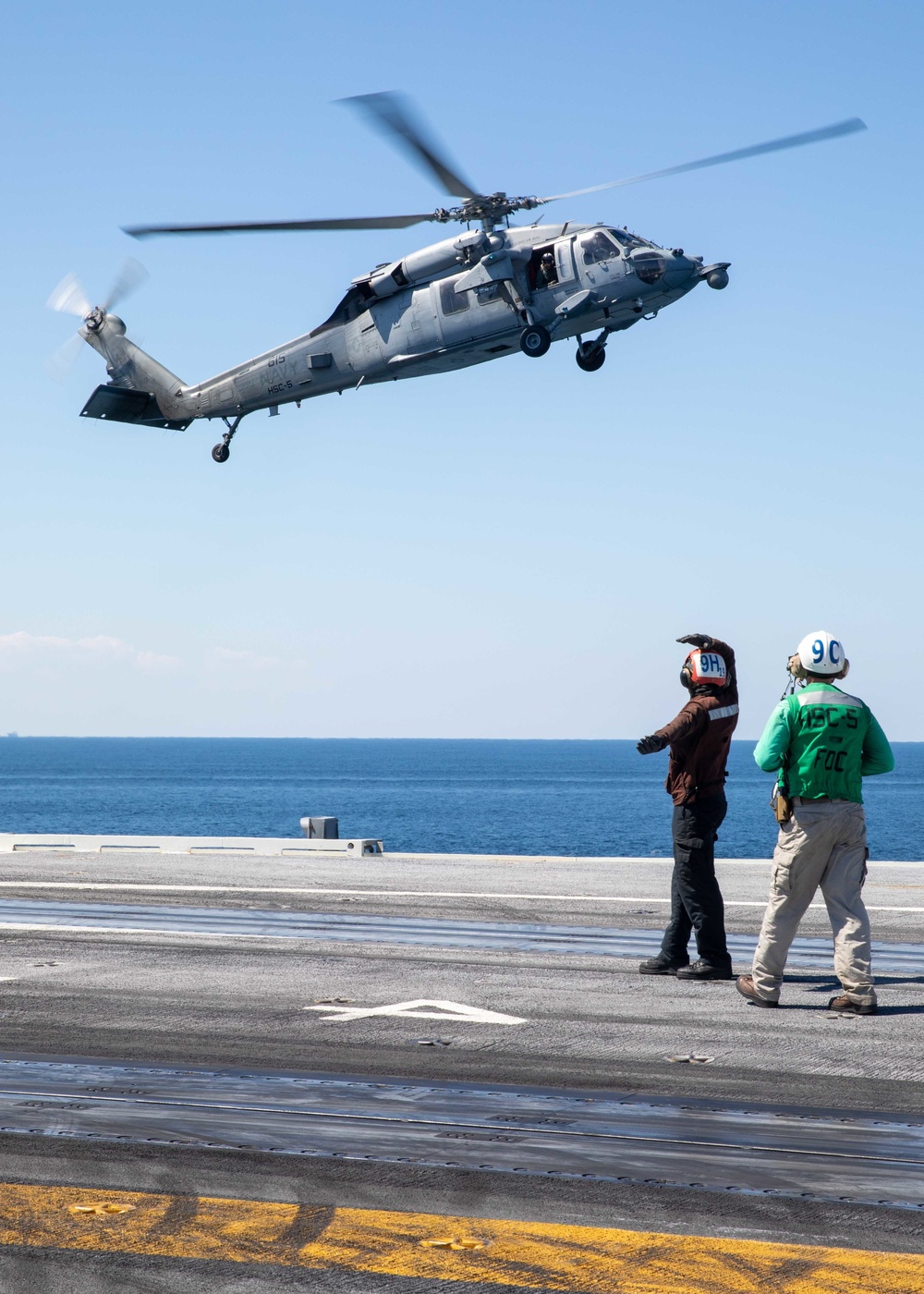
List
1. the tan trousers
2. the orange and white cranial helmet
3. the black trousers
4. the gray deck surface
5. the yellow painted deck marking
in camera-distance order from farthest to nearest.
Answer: the orange and white cranial helmet < the black trousers < the tan trousers < the gray deck surface < the yellow painted deck marking

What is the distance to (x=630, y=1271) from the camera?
3.83 meters

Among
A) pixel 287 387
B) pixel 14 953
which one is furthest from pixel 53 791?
pixel 14 953

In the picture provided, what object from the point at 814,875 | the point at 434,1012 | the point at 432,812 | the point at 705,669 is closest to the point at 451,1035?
the point at 434,1012

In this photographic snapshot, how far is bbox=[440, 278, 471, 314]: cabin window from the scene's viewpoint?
78.9 feet

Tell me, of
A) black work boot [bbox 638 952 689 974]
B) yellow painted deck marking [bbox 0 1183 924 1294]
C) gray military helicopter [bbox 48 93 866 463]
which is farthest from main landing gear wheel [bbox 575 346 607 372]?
yellow painted deck marking [bbox 0 1183 924 1294]

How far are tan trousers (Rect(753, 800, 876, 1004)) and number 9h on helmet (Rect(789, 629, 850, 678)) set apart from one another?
2.67ft

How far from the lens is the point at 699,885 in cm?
906

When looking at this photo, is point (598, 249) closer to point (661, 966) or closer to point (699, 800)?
point (699, 800)

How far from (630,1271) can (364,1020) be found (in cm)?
398

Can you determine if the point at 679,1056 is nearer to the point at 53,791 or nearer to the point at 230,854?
the point at 230,854

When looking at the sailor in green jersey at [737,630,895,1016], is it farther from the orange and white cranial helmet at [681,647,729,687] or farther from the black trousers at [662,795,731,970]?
the orange and white cranial helmet at [681,647,729,687]

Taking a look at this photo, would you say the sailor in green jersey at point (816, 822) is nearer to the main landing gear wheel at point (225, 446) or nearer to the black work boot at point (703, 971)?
the black work boot at point (703, 971)

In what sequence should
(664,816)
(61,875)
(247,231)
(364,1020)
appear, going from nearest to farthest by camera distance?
(364,1020)
(61,875)
(247,231)
(664,816)

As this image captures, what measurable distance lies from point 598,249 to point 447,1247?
2140 centimetres
